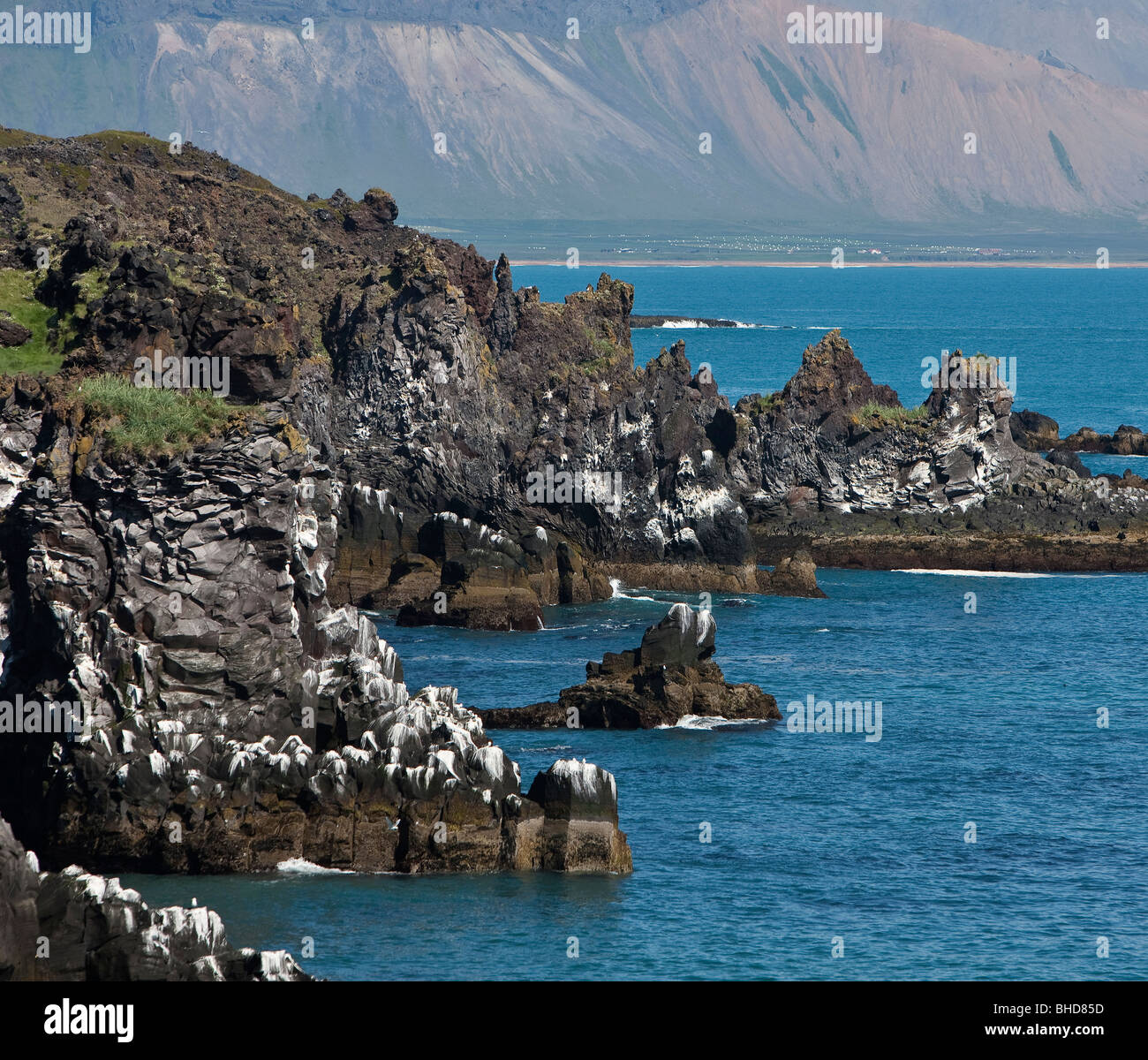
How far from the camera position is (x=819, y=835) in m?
66.8

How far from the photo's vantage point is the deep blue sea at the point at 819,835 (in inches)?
2135

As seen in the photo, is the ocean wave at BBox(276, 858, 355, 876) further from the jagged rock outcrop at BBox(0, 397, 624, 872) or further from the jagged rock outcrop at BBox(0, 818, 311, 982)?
the jagged rock outcrop at BBox(0, 818, 311, 982)

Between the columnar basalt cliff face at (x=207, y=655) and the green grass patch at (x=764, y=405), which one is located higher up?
the green grass patch at (x=764, y=405)

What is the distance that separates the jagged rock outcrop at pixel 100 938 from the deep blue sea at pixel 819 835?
7070 millimetres

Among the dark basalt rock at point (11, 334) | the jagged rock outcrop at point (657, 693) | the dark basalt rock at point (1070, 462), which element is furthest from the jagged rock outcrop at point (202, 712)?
the dark basalt rock at point (1070, 462)

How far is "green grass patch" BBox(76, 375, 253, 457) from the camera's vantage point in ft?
196

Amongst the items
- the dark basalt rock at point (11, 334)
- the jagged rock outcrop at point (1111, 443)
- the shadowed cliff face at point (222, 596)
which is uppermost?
the dark basalt rock at point (11, 334)

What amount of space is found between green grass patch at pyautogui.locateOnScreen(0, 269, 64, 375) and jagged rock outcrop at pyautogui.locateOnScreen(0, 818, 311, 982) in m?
26.5

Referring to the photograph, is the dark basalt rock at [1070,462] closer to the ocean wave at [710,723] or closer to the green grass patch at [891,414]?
the green grass patch at [891,414]

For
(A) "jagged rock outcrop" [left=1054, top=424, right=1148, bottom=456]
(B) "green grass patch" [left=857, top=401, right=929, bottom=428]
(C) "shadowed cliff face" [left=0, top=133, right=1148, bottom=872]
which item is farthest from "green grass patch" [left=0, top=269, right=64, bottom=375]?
(A) "jagged rock outcrop" [left=1054, top=424, right=1148, bottom=456]

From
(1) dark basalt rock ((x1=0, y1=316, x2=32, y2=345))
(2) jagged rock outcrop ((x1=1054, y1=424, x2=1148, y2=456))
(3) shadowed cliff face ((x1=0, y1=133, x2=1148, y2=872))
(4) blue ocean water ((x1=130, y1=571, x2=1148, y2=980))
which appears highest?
(1) dark basalt rock ((x1=0, y1=316, x2=32, y2=345))

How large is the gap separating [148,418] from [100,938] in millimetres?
20188

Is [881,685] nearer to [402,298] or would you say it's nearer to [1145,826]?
[1145,826]
